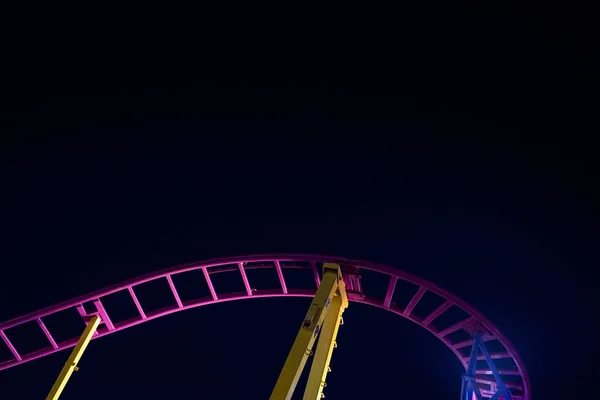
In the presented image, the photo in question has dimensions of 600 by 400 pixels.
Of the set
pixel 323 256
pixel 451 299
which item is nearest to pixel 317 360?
pixel 323 256

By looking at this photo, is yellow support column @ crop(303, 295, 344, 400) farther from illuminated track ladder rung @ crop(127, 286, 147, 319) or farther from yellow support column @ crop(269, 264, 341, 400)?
illuminated track ladder rung @ crop(127, 286, 147, 319)

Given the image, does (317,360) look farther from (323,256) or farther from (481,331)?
(481,331)

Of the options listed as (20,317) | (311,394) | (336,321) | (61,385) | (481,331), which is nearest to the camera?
(311,394)

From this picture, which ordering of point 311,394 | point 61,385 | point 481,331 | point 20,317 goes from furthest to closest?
point 20,317, point 481,331, point 61,385, point 311,394

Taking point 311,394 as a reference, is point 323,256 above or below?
above

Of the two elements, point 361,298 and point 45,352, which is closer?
point 361,298

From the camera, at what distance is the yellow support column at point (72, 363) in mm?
8172

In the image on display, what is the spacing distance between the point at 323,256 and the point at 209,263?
2.17 metres

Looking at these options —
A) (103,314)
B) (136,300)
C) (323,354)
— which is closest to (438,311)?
(323,354)

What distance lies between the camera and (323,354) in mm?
6734

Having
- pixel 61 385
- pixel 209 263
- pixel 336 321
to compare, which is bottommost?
pixel 61 385

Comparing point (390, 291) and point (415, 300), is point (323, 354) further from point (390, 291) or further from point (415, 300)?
point (415, 300)

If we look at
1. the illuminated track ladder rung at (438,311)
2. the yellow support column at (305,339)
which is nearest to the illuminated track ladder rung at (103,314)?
the yellow support column at (305,339)

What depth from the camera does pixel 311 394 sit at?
6.30m
